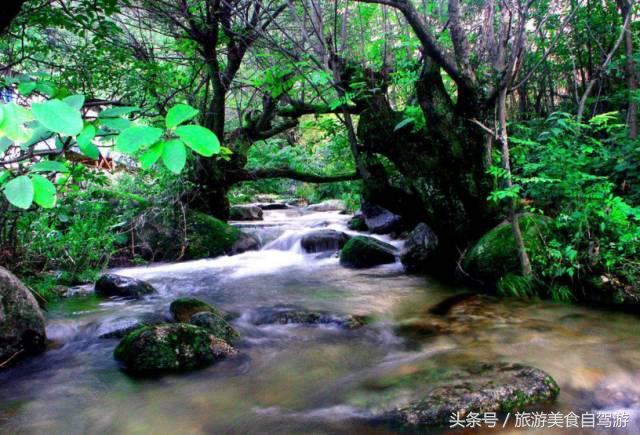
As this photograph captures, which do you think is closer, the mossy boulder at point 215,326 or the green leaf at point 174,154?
the green leaf at point 174,154

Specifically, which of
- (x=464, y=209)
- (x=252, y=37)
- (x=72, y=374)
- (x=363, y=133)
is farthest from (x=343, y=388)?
(x=252, y=37)

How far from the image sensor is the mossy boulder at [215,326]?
4.68 m

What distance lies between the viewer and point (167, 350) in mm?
4047

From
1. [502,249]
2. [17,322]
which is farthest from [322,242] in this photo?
[17,322]

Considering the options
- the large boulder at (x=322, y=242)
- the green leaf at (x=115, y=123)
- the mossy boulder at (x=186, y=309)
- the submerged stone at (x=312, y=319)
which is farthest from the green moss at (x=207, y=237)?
the green leaf at (x=115, y=123)

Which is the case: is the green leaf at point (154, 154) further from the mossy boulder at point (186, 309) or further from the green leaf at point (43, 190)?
the mossy boulder at point (186, 309)

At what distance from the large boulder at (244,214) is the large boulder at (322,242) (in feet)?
20.3

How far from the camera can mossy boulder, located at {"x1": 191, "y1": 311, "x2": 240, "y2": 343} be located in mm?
4680

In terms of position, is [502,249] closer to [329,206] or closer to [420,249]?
[420,249]

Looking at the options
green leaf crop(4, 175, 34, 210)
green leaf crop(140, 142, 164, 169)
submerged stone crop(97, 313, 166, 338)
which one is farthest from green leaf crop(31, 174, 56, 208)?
submerged stone crop(97, 313, 166, 338)

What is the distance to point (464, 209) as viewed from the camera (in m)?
6.96

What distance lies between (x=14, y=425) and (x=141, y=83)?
4159mm

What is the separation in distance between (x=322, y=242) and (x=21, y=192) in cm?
997

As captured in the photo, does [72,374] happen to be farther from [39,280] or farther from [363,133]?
[363,133]
